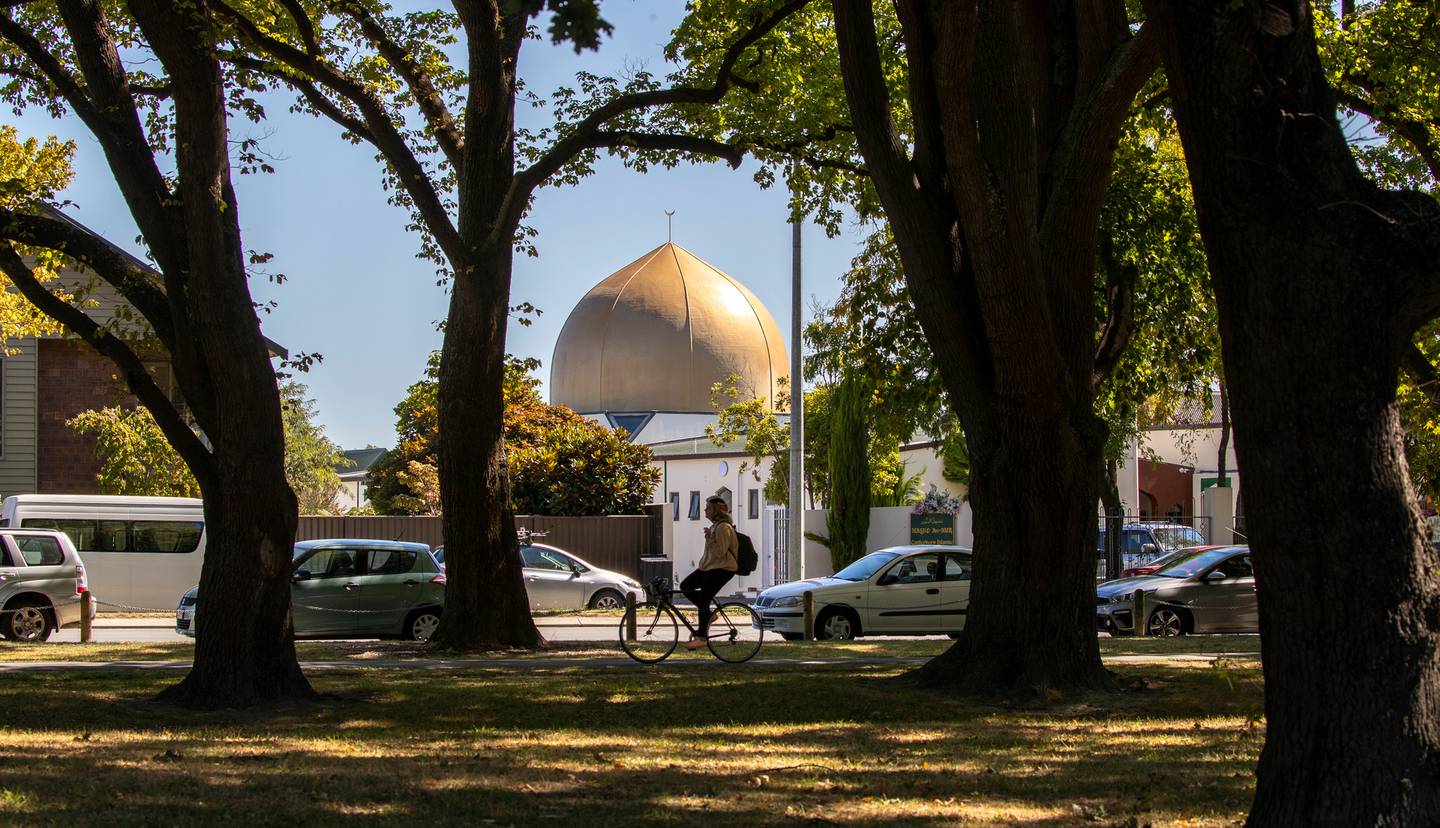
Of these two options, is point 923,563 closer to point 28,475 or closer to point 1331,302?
point 1331,302

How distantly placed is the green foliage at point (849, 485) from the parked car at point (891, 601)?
13473 millimetres

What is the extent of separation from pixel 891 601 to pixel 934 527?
12.5 metres

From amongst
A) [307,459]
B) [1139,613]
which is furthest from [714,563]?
[307,459]

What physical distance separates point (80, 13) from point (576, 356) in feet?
202

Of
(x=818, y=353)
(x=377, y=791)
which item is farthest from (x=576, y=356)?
(x=377, y=791)

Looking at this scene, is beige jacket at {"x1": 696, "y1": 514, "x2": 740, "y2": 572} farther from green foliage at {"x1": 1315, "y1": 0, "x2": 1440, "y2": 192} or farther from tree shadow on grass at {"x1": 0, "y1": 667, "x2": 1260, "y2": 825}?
green foliage at {"x1": 1315, "y1": 0, "x2": 1440, "y2": 192}

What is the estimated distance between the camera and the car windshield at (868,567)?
2167 cm

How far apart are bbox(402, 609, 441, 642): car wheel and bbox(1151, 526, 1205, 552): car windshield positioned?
57.2 ft

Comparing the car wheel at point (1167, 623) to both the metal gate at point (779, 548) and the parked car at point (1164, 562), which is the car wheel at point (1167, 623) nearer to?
the parked car at point (1164, 562)

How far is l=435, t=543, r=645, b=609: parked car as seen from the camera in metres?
26.8

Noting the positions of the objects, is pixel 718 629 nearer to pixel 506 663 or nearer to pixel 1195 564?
pixel 506 663

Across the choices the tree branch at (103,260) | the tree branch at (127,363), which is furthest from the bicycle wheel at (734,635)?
the tree branch at (103,260)

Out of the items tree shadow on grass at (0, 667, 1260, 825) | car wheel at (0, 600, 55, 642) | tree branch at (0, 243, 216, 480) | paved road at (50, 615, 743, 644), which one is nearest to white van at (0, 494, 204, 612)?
paved road at (50, 615, 743, 644)

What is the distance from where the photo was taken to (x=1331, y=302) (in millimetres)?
5543
